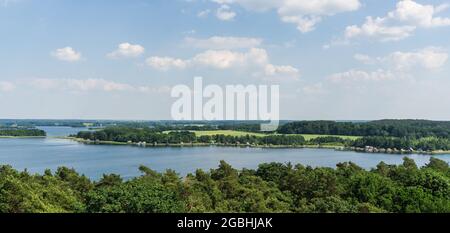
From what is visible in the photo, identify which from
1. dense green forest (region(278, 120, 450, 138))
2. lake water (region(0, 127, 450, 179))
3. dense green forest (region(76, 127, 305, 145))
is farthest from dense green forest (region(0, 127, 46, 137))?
dense green forest (region(278, 120, 450, 138))

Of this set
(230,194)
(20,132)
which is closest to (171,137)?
(20,132)

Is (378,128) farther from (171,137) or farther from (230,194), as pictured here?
(230,194)

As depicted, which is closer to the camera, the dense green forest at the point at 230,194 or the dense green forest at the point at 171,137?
the dense green forest at the point at 230,194

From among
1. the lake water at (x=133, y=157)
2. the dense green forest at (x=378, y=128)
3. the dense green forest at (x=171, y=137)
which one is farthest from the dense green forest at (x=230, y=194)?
the dense green forest at (x=171, y=137)

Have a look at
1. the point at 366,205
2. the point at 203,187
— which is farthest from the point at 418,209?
the point at 203,187

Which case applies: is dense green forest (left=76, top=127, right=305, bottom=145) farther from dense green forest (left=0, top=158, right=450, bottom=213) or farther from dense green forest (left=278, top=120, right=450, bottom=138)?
dense green forest (left=0, top=158, right=450, bottom=213)

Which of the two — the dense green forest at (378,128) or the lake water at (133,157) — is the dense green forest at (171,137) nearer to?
the lake water at (133,157)
